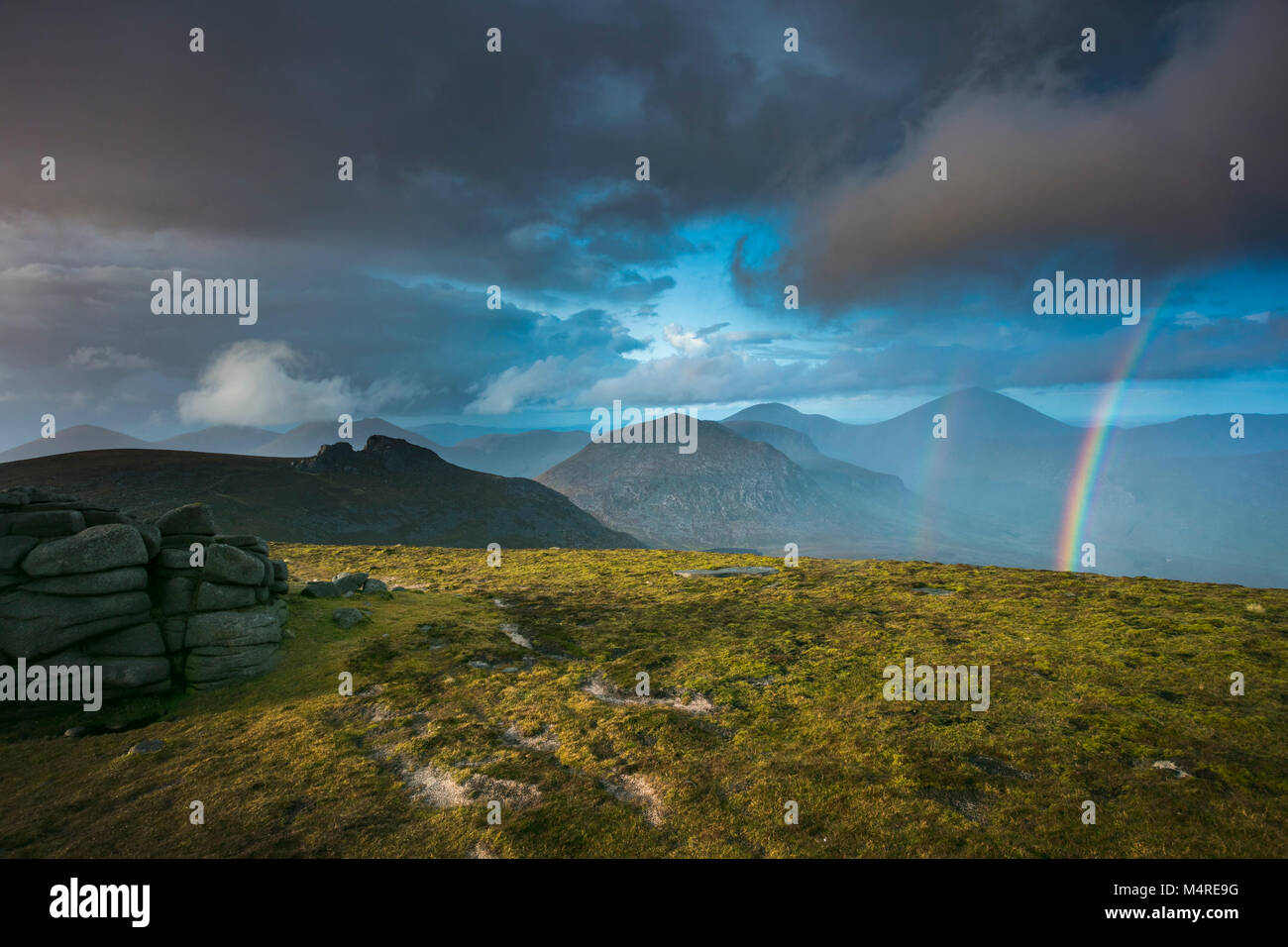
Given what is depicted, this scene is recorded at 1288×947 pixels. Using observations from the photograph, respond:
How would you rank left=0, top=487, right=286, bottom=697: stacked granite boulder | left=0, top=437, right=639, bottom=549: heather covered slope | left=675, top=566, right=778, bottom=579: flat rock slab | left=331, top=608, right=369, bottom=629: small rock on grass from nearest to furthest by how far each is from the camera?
left=0, top=487, right=286, bottom=697: stacked granite boulder → left=331, top=608, right=369, bottom=629: small rock on grass → left=675, top=566, right=778, bottom=579: flat rock slab → left=0, top=437, right=639, bottom=549: heather covered slope

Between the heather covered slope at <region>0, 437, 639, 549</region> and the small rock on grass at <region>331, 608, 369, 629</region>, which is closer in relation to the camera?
the small rock on grass at <region>331, 608, 369, 629</region>

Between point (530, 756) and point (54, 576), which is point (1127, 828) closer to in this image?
point (530, 756)

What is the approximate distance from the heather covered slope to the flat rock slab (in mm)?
105889

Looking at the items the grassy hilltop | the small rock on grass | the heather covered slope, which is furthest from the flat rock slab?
the heather covered slope

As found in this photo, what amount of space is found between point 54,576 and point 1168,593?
5504 cm

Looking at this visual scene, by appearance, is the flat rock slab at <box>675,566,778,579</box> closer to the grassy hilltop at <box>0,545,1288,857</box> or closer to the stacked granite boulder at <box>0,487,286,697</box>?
the grassy hilltop at <box>0,545,1288,857</box>

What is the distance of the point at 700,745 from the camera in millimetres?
17234

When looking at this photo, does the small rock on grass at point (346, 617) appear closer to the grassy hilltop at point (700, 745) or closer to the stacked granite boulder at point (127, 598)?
the grassy hilltop at point (700, 745)

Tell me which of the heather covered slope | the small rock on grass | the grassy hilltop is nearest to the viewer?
the grassy hilltop

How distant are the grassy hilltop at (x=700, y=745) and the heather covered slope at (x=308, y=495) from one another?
11190 cm

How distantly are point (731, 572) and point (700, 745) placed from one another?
30.5m

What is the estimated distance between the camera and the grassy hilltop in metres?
12.8

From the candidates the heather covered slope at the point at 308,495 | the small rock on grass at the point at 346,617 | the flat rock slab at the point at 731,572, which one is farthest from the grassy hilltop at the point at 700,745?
the heather covered slope at the point at 308,495
